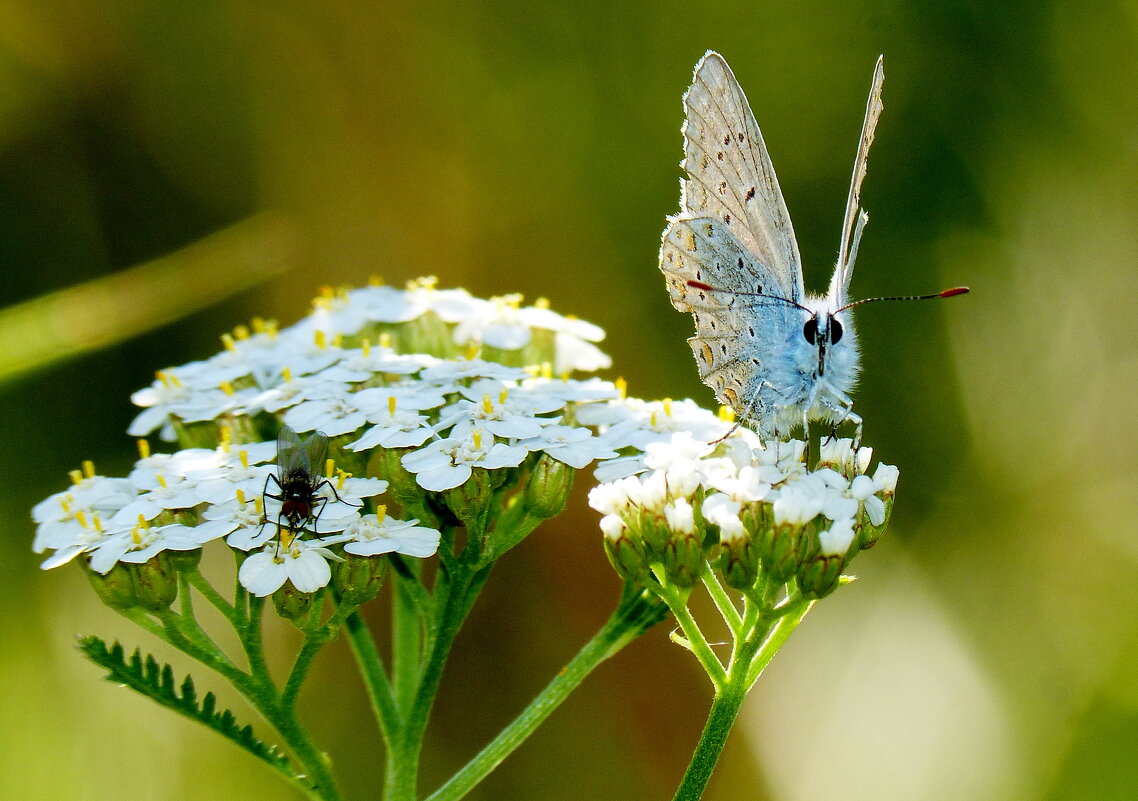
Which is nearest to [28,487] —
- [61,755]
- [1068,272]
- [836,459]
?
[61,755]

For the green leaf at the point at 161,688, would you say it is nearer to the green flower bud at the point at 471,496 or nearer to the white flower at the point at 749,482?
the green flower bud at the point at 471,496

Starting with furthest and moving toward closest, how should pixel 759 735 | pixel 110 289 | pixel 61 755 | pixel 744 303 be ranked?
pixel 759 735 → pixel 110 289 → pixel 61 755 → pixel 744 303

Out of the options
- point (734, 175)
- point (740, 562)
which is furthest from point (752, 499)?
point (734, 175)

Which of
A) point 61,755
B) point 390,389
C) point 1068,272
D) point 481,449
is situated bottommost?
point 61,755

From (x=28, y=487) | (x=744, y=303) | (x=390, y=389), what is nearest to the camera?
(x=390, y=389)

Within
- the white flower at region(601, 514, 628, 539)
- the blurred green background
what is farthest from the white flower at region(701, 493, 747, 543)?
the blurred green background

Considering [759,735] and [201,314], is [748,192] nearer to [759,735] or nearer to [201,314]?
[759,735]

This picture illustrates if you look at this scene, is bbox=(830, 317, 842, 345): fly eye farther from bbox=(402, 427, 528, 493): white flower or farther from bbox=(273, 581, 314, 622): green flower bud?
bbox=(273, 581, 314, 622): green flower bud

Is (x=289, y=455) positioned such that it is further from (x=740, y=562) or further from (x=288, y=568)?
(x=740, y=562)
